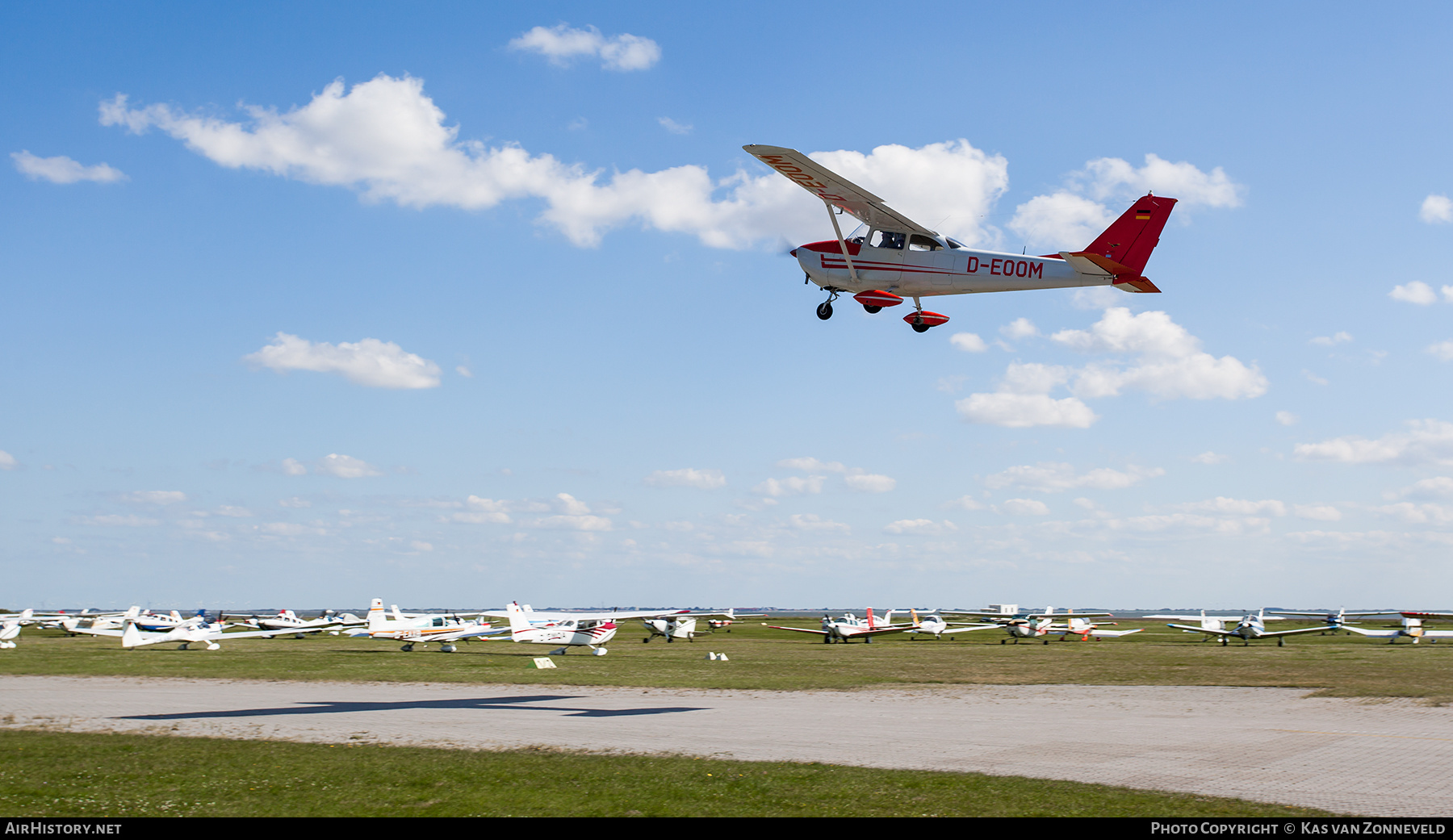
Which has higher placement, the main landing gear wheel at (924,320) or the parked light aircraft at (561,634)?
the main landing gear wheel at (924,320)

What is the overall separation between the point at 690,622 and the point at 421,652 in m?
23.1

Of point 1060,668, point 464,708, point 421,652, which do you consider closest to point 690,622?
point 421,652

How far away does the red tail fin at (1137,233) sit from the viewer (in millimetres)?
20922

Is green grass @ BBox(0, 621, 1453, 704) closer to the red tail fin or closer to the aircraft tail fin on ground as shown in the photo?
the aircraft tail fin on ground

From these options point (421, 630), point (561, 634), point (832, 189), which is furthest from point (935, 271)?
point (421, 630)

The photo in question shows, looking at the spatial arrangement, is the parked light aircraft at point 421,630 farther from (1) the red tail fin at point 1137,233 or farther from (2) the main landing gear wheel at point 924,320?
(1) the red tail fin at point 1137,233

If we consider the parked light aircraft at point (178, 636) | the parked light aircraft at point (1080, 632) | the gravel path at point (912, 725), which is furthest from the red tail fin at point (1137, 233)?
the parked light aircraft at point (1080, 632)

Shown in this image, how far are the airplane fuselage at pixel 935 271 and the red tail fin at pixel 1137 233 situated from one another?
38.5 inches

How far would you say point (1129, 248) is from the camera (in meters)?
21.0

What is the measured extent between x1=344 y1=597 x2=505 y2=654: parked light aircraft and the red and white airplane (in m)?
34.0

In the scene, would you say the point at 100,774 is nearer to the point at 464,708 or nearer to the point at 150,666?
the point at 464,708

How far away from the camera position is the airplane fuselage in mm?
20719

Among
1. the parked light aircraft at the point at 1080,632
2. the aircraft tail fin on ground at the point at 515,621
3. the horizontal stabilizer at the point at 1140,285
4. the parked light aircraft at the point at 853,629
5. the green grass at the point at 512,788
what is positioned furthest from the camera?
the parked light aircraft at the point at 1080,632

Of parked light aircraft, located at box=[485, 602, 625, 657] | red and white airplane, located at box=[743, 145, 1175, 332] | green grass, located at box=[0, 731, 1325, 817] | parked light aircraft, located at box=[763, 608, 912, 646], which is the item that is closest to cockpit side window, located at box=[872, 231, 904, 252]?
red and white airplane, located at box=[743, 145, 1175, 332]
